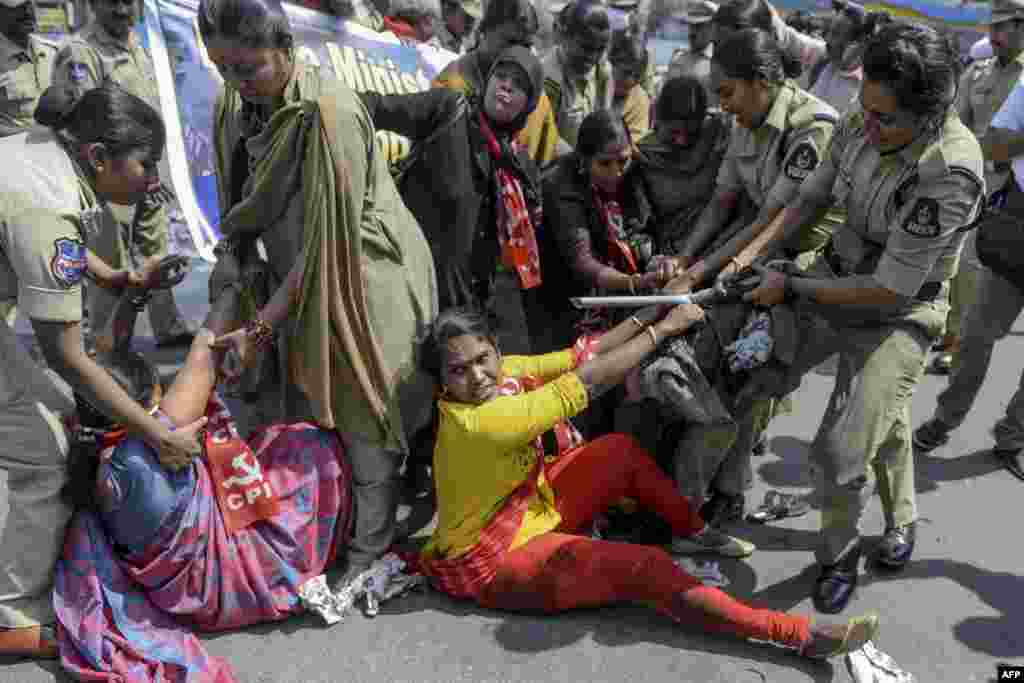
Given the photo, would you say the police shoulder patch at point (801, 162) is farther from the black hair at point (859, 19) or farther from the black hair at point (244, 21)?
the black hair at point (859, 19)

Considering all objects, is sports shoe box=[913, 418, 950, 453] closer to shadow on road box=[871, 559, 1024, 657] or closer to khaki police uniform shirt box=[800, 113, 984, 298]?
shadow on road box=[871, 559, 1024, 657]

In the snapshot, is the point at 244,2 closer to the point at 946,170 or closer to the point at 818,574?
the point at 946,170

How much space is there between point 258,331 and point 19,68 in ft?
9.02

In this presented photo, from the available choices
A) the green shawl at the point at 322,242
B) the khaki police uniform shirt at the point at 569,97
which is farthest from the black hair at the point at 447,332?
the khaki police uniform shirt at the point at 569,97

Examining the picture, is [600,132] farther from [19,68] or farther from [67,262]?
[19,68]

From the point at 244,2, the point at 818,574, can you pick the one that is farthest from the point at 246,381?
the point at 818,574

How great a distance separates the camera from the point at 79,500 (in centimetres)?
226

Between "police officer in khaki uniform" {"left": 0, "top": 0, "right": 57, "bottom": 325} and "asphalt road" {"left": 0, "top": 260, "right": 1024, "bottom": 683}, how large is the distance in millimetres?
2654

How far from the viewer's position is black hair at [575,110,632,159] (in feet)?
9.08

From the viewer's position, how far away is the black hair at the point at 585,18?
12.0 ft

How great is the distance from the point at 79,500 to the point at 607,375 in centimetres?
157

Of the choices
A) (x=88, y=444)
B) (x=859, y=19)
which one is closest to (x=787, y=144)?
(x=88, y=444)

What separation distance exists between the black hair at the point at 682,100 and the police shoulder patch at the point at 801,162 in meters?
0.40

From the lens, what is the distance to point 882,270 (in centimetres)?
222
